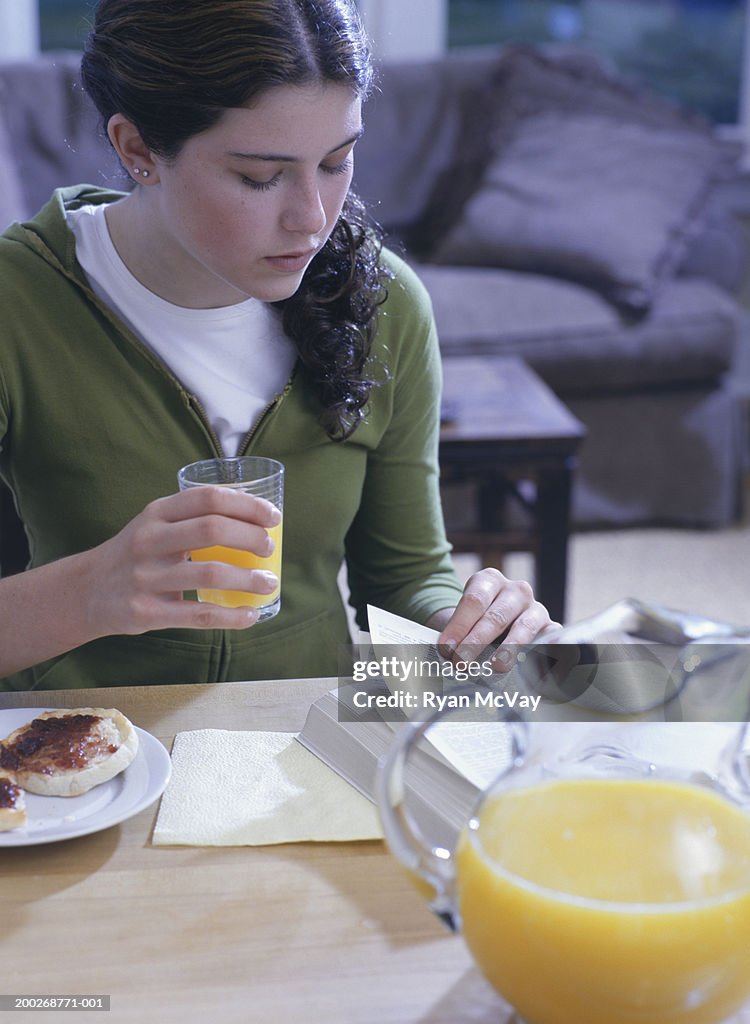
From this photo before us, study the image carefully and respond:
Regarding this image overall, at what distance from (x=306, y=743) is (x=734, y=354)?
106 inches

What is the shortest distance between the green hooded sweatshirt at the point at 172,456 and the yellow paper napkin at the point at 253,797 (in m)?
0.35

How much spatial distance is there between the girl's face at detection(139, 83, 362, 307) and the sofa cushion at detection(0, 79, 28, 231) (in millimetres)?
1996

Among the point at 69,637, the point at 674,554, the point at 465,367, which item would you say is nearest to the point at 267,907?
the point at 69,637

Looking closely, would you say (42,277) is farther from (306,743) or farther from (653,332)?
(653,332)

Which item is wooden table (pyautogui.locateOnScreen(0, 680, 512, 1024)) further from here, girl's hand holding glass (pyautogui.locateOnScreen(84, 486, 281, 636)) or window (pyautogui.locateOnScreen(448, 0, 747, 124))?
window (pyautogui.locateOnScreen(448, 0, 747, 124))

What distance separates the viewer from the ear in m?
1.17

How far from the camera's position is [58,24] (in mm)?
3988

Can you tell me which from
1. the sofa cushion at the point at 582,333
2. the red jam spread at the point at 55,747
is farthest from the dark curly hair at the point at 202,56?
the sofa cushion at the point at 582,333

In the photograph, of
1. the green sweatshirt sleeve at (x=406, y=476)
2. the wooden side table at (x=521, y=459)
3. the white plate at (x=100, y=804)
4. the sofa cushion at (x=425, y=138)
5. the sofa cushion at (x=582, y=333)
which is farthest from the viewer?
the sofa cushion at (x=425, y=138)

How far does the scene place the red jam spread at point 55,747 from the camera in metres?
0.84

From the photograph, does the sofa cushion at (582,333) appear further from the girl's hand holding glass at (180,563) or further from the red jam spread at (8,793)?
the red jam spread at (8,793)

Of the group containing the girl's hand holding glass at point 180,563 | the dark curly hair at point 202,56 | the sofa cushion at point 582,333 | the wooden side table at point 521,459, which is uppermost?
the dark curly hair at point 202,56

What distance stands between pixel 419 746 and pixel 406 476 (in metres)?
0.56

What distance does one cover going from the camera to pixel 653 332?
3.26 metres
